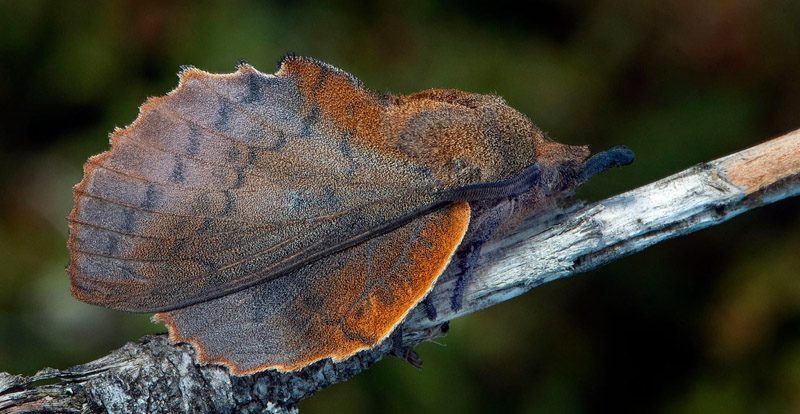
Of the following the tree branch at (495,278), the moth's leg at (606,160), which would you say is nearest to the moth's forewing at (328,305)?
the tree branch at (495,278)

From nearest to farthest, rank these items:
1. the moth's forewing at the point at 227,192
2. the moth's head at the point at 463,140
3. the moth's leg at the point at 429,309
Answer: the moth's forewing at the point at 227,192
the moth's head at the point at 463,140
the moth's leg at the point at 429,309

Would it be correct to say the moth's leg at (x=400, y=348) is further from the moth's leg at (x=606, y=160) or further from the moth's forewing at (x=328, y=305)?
the moth's leg at (x=606, y=160)

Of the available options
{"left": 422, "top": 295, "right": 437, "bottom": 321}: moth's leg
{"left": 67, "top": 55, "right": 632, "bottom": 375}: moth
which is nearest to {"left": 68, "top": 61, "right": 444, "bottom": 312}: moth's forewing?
{"left": 67, "top": 55, "right": 632, "bottom": 375}: moth

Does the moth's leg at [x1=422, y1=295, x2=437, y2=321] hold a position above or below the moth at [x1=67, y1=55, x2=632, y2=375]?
below

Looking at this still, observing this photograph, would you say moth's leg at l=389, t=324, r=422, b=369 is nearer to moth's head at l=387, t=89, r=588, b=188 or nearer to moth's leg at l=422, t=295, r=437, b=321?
moth's leg at l=422, t=295, r=437, b=321

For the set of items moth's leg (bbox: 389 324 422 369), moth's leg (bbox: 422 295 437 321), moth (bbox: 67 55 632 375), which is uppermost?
moth (bbox: 67 55 632 375)

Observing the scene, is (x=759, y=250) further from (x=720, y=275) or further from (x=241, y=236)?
(x=241, y=236)

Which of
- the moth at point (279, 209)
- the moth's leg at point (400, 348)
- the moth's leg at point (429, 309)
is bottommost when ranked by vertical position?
the moth's leg at point (400, 348)

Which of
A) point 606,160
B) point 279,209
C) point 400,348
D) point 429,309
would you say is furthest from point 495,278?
point 279,209

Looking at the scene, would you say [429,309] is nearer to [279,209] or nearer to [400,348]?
[400,348]
